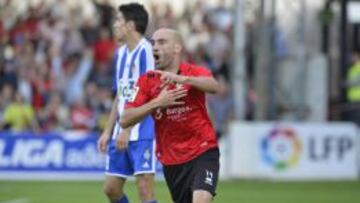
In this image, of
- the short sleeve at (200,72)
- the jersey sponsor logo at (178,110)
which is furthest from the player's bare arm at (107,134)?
the short sleeve at (200,72)

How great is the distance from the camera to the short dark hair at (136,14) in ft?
39.5

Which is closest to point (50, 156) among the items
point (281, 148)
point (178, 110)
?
point (281, 148)

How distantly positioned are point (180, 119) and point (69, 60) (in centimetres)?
1573

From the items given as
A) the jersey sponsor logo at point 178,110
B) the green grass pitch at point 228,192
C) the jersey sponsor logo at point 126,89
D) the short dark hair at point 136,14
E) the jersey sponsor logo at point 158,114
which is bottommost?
the green grass pitch at point 228,192

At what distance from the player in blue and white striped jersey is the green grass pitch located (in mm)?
5288

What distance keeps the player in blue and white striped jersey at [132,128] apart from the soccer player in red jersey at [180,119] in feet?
3.92

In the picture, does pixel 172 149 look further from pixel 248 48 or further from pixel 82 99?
pixel 248 48

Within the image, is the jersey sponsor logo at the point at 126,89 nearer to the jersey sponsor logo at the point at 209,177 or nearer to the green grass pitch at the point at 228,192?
the jersey sponsor logo at the point at 209,177

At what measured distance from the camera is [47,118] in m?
24.9

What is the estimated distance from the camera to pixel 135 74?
1206 cm

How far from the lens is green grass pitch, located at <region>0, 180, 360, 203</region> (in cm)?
1822

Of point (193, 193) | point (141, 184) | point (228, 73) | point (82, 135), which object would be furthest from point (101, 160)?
point (193, 193)

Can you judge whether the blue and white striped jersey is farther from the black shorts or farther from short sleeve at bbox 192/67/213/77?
short sleeve at bbox 192/67/213/77

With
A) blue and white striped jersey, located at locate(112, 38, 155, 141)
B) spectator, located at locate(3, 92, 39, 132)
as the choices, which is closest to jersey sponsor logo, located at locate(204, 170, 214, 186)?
blue and white striped jersey, located at locate(112, 38, 155, 141)
